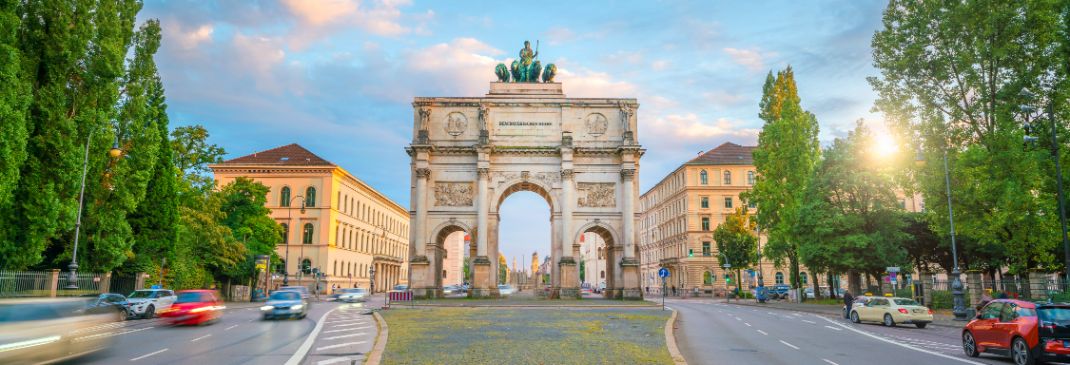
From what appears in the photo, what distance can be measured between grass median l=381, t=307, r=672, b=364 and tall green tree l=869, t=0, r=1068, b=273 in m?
16.8

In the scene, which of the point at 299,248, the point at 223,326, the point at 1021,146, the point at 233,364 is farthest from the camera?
the point at 299,248

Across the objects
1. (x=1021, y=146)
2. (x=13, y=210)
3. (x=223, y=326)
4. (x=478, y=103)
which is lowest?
(x=223, y=326)

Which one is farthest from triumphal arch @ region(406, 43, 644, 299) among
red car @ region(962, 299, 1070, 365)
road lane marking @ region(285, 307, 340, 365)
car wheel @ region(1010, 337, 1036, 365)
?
car wheel @ region(1010, 337, 1036, 365)

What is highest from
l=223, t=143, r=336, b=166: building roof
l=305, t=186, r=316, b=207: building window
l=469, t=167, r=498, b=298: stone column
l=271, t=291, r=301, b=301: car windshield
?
l=223, t=143, r=336, b=166: building roof

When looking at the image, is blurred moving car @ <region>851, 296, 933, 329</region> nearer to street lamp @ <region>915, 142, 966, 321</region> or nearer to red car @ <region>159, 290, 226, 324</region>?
street lamp @ <region>915, 142, 966, 321</region>

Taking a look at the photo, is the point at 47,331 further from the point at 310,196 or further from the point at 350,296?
the point at 310,196

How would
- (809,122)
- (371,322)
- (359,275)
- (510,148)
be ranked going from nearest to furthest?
1. (371,322)
2. (809,122)
3. (510,148)
4. (359,275)

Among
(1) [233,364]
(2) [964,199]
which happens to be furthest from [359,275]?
(1) [233,364]

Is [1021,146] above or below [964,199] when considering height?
above

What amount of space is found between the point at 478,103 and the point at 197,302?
31.8 metres

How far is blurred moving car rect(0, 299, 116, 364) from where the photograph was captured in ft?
33.0

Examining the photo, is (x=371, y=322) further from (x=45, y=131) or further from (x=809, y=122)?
(x=809, y=122)

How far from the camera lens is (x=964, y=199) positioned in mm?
30172

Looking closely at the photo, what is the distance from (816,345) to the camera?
1734cm
